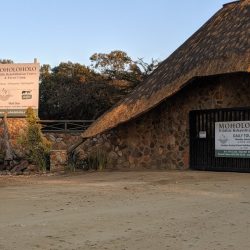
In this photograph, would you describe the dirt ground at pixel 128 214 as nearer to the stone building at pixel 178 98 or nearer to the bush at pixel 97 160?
the stone building at pixel 178 98

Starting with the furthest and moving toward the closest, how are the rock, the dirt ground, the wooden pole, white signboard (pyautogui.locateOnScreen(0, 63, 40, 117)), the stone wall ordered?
white signboard (pyautogui.locateOnScreen(0, 63, 40, 117)) → the wooden pole → the rock → the stone wall → the dirt ground

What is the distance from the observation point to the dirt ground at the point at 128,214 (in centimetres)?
727

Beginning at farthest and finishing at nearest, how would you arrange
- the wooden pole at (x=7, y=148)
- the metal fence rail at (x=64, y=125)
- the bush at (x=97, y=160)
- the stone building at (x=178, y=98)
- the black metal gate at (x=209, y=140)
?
the metal fence rail at (x=64, y=125) < the wooden pole at (x=7, y=148) < the bush at (x=97, y=160) < the black metal gate at (x=209, y=140) < the stone building at (x=178, y=98)

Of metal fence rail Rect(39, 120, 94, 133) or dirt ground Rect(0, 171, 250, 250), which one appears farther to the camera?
metal fence rail Rect(39, 120, 94, 133)

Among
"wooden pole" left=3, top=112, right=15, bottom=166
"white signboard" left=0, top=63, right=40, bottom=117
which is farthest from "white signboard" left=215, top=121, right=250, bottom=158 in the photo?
"white signboard" left=0, top=63, right=40, bottom=117

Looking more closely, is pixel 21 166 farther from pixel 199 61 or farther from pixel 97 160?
pixel 199 61

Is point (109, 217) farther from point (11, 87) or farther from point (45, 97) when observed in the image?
point (45, 97)

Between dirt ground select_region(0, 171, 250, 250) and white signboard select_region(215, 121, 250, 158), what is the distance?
2282 millimetres

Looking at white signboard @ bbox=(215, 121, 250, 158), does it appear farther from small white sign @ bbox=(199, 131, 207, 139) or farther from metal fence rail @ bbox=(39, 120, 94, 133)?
metal fence rail @ bbox=(39, 120, 94, 133)

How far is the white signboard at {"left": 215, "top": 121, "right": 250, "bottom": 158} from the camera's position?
57.8 ft

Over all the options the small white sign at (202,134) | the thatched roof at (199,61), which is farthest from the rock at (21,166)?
the small white sign at (202,134)

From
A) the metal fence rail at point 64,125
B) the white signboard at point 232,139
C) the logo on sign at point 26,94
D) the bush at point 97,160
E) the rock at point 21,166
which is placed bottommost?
the rock at point 21,166

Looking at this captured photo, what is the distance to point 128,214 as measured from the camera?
9453 millimetres

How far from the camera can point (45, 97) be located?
36344 millimetres
